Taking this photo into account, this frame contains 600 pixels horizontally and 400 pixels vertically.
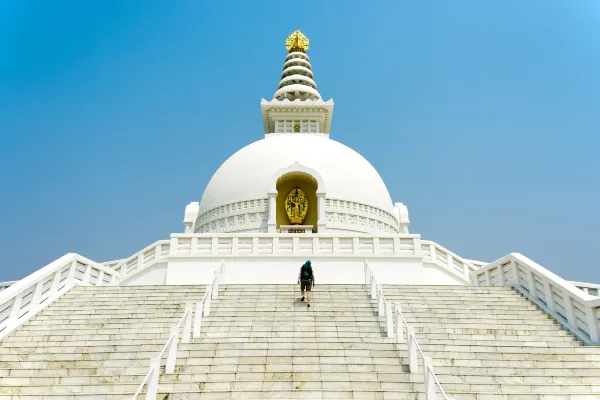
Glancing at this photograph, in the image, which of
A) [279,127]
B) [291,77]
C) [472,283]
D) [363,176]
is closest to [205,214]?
[363,176]

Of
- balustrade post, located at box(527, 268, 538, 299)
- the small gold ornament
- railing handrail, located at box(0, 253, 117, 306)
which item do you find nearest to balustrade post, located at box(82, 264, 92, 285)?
railing handrail, located at box(0, 253, 117, 306)

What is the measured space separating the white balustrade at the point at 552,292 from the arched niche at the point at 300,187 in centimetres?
1193

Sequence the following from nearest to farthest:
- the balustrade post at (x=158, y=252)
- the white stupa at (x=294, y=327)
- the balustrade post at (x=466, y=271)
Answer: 1. the white stupa at (x=294, y=327)
2. the balustrade post at (x=158, y=252)
3. the balustrade post at (x=466, y=271)

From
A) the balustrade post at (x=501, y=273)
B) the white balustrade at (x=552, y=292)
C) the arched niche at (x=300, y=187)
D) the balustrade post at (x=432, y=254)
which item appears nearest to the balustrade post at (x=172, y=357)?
the white balustrade at (x=552, y=292)

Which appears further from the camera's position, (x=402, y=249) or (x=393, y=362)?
(x=402, y=249)

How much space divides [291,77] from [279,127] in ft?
24.0

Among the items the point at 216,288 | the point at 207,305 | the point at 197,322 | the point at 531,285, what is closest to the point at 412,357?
the point at 197,322

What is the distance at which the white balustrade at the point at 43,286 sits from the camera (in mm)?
11562

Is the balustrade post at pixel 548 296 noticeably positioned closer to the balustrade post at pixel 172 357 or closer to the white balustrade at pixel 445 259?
the white balustrade at pixel 445 259

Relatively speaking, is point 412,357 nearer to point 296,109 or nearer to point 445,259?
point 445,259

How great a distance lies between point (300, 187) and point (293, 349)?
18533mm

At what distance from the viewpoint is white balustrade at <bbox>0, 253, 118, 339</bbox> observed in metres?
11.6

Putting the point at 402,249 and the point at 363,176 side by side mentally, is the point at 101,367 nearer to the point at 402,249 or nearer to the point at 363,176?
the point at 402,249

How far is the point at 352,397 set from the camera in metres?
7.95
